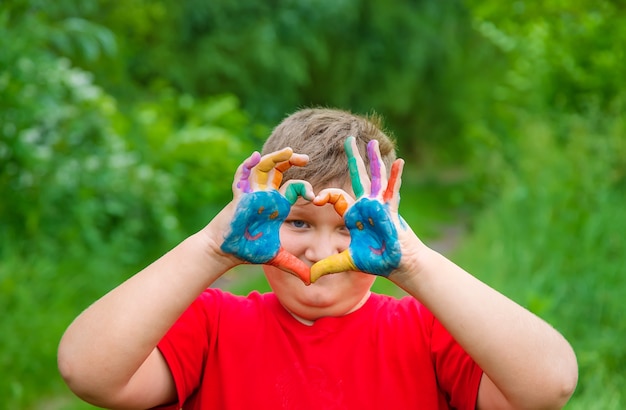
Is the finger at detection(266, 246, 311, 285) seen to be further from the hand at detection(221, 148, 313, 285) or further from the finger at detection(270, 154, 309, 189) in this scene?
the finger at detection(270, 154, 309, 189)

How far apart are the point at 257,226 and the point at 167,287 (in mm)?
216

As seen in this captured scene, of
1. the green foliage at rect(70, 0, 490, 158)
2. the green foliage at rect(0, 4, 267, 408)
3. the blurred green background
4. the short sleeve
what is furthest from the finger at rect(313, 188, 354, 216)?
the green foliage at rect(70, 0, 490, 158)

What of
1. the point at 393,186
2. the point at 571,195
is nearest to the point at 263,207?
the point at 393,186

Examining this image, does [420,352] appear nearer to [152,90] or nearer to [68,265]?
[68,265]

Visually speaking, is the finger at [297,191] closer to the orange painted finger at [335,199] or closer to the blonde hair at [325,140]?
the orange painted finger at [335,199]

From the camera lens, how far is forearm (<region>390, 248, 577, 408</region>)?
1654 mm

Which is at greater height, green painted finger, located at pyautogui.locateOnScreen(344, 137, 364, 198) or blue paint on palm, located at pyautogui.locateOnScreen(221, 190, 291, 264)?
green painted finger, located at pyautogui.locateOnScreen(344, 137, 364, 198)

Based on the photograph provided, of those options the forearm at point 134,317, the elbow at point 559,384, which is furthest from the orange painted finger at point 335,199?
the elbow at point 559,384

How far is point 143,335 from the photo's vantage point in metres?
1.66

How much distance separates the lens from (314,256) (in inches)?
70.2

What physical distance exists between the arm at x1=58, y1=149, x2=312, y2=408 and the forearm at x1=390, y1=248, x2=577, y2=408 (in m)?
0.27

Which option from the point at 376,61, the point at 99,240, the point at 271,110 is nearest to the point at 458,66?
the point at 376,61

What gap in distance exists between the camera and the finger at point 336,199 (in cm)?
169

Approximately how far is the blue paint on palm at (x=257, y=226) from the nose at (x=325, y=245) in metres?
0.12
